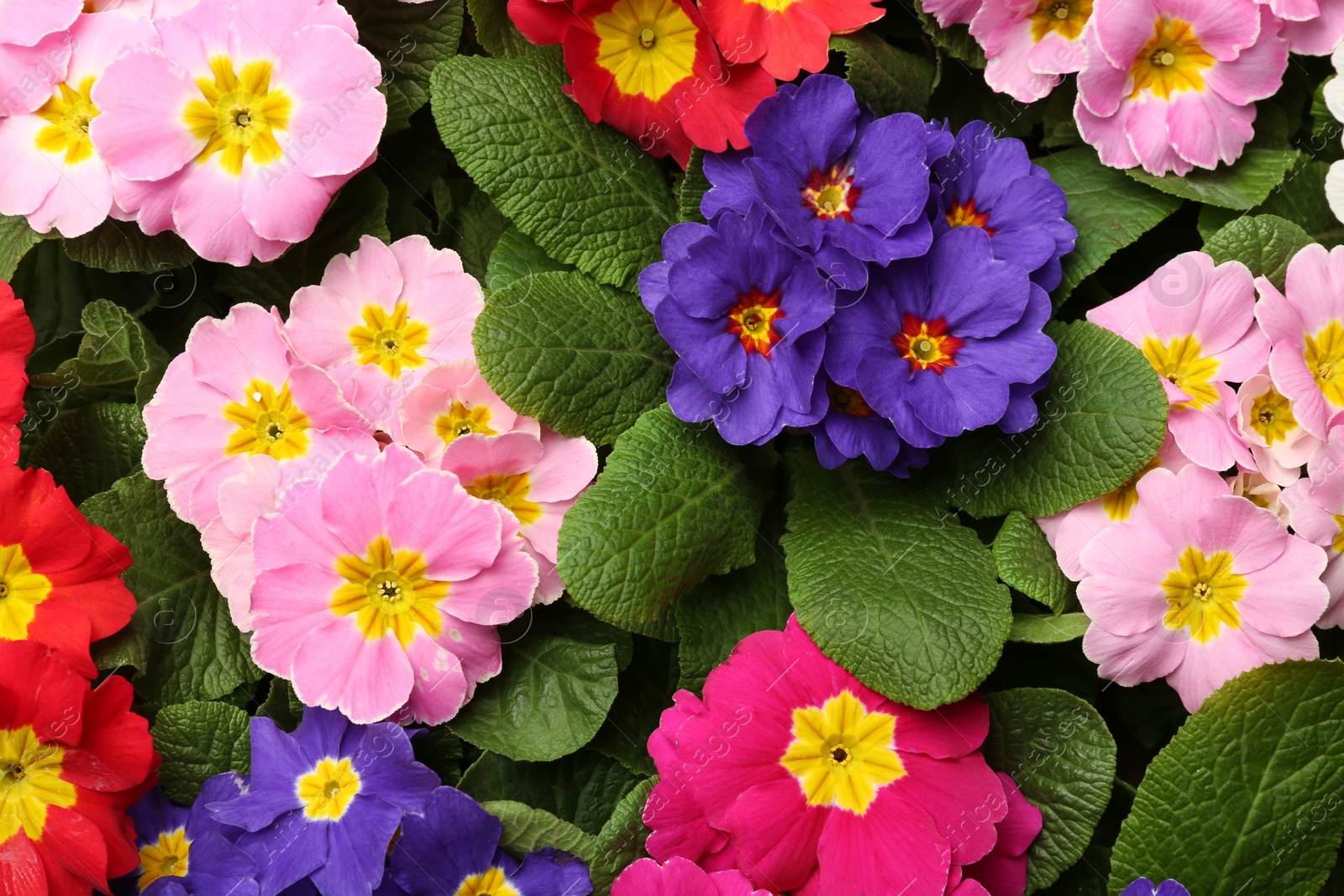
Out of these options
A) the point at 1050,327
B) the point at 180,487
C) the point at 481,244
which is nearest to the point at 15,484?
the point at 180,487

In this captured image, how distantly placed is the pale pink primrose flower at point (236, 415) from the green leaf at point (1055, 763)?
2.28 feet

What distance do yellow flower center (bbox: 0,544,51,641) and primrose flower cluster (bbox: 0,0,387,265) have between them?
1.07ft

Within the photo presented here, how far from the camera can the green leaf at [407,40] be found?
1.34m

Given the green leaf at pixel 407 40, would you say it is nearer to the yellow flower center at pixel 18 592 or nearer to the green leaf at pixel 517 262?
the green leaf at pixel 517 262

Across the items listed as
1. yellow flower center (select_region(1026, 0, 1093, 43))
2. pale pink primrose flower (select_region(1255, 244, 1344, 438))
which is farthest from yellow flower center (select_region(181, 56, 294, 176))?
pale pink primrose flower (select_region(1255, 244, 1344, 438))

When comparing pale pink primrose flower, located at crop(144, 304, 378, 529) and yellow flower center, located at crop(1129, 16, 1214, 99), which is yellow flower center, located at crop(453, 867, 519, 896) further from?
yellow flower center, located at crop(1129, 16, 1214, 99)

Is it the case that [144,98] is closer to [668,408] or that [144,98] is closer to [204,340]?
[204,340]

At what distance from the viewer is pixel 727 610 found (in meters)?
1.27

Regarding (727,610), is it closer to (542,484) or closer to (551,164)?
(542,484)

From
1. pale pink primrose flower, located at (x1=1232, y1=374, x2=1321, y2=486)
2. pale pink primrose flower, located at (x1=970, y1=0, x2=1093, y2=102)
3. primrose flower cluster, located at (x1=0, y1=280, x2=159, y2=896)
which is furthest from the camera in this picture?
pale pink primrose flower, located at (x1=970, y1=0, x2=1093, y2=102)

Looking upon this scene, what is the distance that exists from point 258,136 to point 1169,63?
961 millimetres

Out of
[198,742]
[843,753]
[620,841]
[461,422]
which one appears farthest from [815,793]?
[198,742]

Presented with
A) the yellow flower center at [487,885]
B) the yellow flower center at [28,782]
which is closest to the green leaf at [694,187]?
the yellow flower center at [487,885]

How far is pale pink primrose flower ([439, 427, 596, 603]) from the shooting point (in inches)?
48.2
